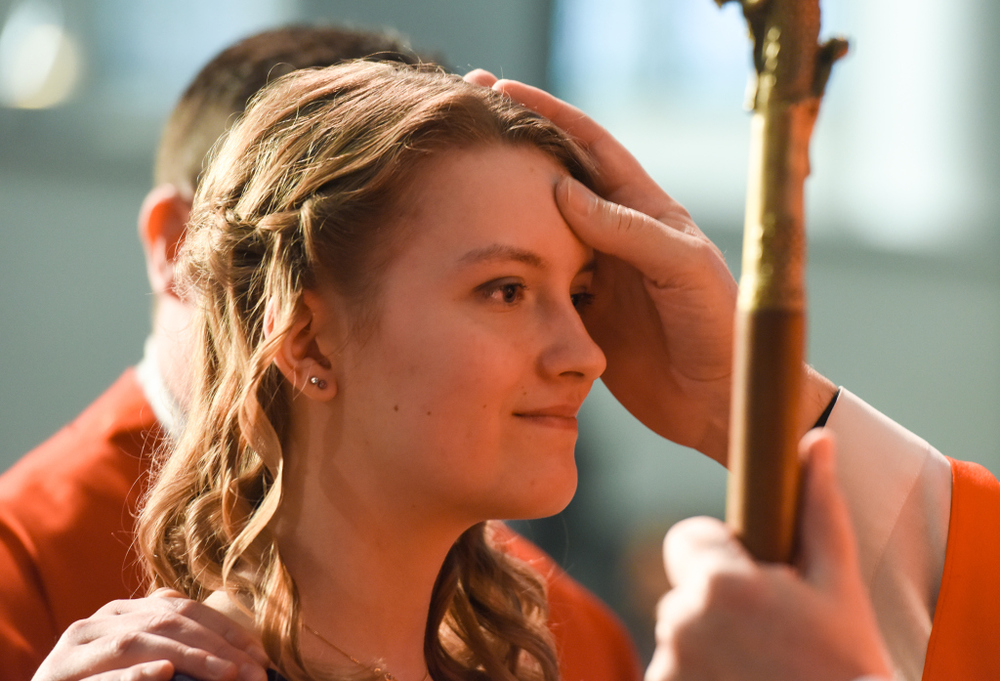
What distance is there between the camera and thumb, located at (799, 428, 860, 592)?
0.77m

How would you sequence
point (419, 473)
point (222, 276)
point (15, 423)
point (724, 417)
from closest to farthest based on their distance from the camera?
point (419, 473)
point (222, 276)
point (724, 417)
point (15, 423)

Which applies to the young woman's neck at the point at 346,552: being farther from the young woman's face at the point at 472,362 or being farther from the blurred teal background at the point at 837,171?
the blurred teal background at the point at 837,171

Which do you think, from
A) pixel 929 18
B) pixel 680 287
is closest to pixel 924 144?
pixel 929 18

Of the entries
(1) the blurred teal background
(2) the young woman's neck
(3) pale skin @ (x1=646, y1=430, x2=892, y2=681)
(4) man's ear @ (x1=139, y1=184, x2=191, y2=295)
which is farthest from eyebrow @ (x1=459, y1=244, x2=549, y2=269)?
(1) the blurred teal background

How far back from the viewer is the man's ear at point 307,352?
148cm

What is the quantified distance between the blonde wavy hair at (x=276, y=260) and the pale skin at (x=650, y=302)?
0.27 feet

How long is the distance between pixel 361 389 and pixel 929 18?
5.25 meters

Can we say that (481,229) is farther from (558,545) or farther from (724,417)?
(558,545)

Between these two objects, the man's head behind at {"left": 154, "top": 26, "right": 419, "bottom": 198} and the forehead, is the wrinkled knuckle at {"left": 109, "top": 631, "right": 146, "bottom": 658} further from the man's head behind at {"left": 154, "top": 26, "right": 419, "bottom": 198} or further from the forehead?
the man's head behind at {"left": 154, "top": 26, "right": 419, "bottom": 198}

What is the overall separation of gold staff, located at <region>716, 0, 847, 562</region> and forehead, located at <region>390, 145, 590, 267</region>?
66 centimetres

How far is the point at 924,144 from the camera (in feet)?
19.0

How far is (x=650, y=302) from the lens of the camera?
1707 mm

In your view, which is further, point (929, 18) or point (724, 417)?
point (929, 18)

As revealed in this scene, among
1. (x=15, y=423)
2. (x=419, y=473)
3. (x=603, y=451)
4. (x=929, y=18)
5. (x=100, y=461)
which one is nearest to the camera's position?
(x=419, y=473)
